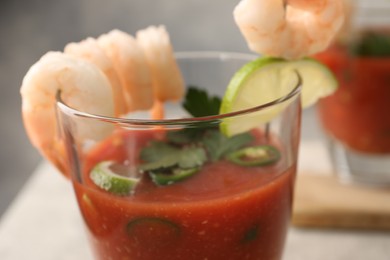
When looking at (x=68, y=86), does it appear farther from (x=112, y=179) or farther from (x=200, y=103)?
(x=200, y=103)

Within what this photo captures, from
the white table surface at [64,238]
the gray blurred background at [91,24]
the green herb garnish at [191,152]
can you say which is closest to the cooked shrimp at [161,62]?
the green herb garnish at [191,152]

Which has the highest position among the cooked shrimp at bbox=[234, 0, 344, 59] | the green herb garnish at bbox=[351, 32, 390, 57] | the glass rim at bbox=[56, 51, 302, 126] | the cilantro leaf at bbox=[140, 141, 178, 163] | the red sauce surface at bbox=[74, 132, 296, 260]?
the cooked shrimp at bbox=[234, 0, 344, 59]

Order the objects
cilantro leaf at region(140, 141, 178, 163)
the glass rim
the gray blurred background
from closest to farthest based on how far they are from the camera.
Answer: the glass rim < cilantro leaf at region(140, 141, 178, 163) < the gray blurred background

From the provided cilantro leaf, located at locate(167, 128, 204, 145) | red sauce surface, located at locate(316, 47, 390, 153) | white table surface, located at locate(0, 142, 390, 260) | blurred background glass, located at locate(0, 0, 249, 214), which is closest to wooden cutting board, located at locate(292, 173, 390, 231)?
white table surface, located at locate(0, 142, 390, 260)

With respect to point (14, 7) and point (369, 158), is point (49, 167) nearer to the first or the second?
point (369, 158)

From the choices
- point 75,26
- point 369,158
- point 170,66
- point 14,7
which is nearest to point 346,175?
point 369,158

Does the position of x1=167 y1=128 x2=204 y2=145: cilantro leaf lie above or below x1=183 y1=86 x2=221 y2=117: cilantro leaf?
above

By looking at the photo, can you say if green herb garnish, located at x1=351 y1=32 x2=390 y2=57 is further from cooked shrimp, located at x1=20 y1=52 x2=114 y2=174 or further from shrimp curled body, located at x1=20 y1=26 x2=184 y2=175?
cooked shrimp, located at x1=20 y1=52 x2=114 y2=174

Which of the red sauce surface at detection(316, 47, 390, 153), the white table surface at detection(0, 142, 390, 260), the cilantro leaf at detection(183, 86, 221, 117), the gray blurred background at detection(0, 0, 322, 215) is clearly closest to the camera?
the cilantro leaf at detection(183, 86, 221, 117)
